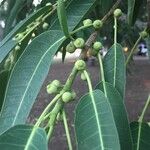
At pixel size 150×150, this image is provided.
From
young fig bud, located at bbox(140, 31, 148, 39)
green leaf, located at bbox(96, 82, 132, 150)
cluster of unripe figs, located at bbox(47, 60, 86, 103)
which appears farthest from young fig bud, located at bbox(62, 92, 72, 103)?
young fig bud, located at bbox(140, 31, 148, 39)

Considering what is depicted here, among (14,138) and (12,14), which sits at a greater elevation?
(14,138)

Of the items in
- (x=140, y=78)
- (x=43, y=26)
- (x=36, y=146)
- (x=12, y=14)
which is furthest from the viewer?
(x=140, y=78)

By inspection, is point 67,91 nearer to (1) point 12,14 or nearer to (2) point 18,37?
(2) point 18,37

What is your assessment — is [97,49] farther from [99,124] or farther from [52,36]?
[99,124]

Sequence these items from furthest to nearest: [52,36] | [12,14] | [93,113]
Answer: [12,14]
[52,36]
[93,113]

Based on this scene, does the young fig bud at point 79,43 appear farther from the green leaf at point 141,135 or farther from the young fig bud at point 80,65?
A: the green leaf at point 141,135

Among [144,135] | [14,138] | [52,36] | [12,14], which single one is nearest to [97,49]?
[52,36]

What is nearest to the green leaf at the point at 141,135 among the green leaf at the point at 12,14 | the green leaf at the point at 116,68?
the green leaf at the point at 116,68
